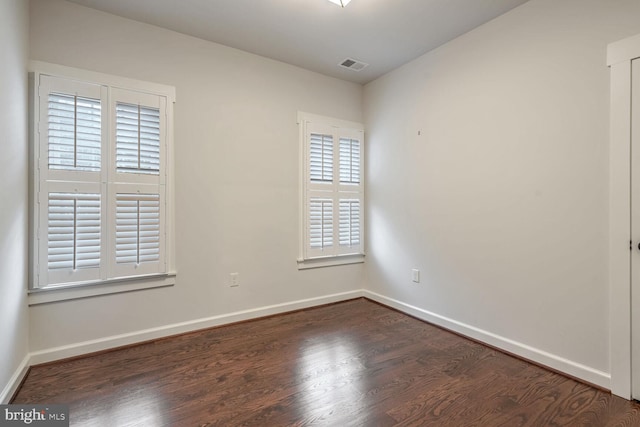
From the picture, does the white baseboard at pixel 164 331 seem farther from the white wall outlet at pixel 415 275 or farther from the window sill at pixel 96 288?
the white wall outlet at pixel 415 275

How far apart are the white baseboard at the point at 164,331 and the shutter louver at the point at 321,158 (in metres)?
1.49

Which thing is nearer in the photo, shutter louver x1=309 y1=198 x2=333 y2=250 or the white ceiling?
the white ceiling

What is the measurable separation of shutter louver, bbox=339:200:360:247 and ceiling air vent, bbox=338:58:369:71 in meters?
1.60

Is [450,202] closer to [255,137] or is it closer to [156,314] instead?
[255,137]

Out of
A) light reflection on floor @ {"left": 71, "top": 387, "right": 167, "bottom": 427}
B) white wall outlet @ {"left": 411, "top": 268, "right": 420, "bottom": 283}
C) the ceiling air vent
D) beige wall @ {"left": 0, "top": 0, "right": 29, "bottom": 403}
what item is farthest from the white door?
beige wall @ {"left": 0, "top": 0, "right": 29, "bottom": 403}

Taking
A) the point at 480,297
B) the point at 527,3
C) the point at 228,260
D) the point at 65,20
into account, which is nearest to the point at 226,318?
the point at 228,260

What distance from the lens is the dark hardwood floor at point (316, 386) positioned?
1711 mm

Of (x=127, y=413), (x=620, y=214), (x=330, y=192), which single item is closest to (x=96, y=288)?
(x=127, y=413)

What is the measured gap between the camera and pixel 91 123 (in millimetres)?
2396

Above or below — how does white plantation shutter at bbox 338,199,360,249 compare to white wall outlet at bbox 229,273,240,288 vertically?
above

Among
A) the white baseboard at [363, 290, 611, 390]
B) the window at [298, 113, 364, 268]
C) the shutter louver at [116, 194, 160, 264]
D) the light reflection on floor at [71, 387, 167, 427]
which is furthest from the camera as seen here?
the window at [298, 113, 364, 268]

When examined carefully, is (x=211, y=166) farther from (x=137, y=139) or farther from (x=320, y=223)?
(x=320, y=223)

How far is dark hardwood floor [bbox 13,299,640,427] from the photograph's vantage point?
1711mm

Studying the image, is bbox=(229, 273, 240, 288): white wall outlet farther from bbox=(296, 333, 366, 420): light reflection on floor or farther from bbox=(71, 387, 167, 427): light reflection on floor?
bbox=(71, 387, 167, 427): light reflection on floor
